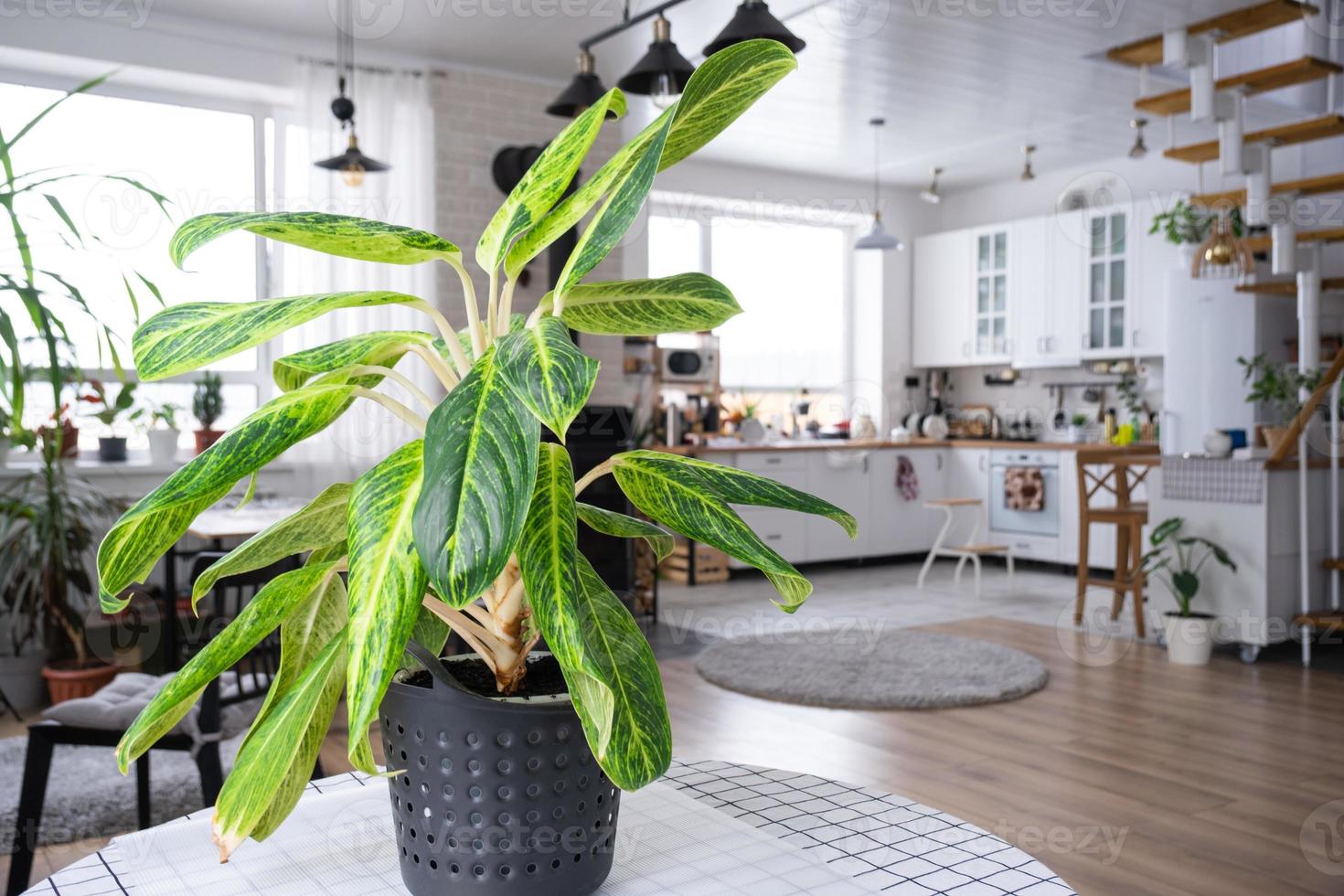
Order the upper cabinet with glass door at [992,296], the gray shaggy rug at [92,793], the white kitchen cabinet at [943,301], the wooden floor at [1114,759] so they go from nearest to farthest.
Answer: the wooden floor at [1114,759], the gray shaggy rug at [92,793], the upper cabinet with glass door at [992,296], the white kitchen cabinet at [943,301]

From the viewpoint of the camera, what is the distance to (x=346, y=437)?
200 inches

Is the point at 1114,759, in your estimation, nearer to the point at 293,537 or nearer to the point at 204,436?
the point at 293,537

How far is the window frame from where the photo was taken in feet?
24.7

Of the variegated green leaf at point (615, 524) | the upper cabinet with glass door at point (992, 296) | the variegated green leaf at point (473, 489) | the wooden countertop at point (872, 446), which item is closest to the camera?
the variegated green leaf at point (473, 489)

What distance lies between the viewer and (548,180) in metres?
0.75

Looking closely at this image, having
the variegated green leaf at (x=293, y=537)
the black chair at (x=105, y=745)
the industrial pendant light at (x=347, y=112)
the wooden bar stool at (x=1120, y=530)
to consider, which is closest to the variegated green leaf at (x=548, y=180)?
the variegated green leaf at (x=293, y=537)

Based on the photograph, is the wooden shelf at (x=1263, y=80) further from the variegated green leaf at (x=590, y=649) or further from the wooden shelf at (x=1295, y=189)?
the variegated green leaf at (x=590, y=649)

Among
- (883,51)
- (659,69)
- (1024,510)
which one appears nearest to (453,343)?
(659,69)

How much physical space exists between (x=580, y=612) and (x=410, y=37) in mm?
4830

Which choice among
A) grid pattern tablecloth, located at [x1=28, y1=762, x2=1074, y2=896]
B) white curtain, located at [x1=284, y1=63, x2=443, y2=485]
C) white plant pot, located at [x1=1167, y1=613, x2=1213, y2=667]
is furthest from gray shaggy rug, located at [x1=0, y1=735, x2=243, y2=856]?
white plant pot, located at [x1=1167, y1=613, x2=1213, y2=667]

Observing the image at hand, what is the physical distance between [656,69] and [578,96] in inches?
20.0

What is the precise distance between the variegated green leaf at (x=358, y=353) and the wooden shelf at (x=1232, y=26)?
16.3ft

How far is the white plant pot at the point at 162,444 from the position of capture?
15.5 feet

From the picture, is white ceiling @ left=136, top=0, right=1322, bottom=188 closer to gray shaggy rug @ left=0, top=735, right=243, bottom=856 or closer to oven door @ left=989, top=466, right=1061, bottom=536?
oven door @ left=989, top=466, right=1061, bottom=536
